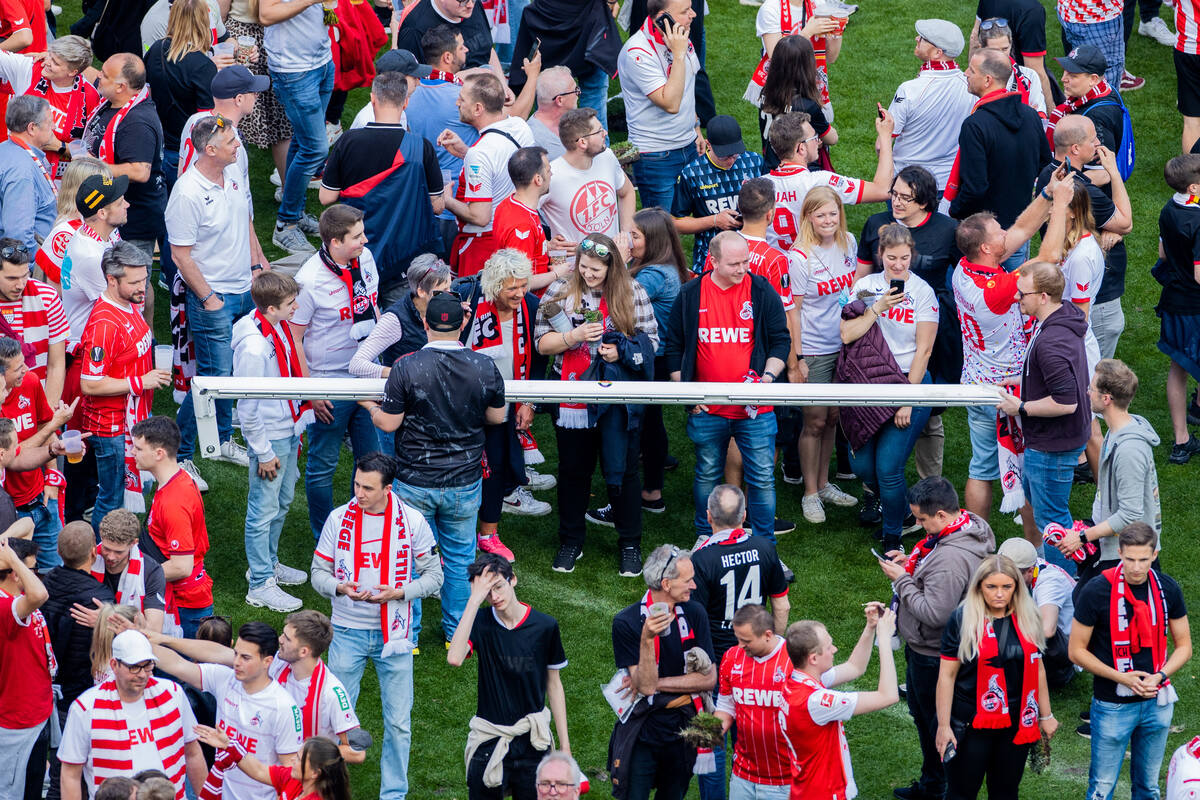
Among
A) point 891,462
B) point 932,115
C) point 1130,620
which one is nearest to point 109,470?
point 891,462

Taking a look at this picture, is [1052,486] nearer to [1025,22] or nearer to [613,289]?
[613,289]

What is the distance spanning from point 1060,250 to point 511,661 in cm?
411

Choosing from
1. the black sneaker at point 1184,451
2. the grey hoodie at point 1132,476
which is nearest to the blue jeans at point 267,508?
the grey hoodie at point 1132,476

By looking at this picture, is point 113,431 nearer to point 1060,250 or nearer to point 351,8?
point 351,8

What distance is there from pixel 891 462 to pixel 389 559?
3.21m

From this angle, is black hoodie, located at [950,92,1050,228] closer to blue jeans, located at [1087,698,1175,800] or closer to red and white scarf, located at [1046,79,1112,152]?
red and white scarf, located at [1046,79,1112,152]

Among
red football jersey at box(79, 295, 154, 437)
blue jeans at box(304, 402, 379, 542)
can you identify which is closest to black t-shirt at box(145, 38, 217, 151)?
red football jersey at box(79, 295, 154, 437)

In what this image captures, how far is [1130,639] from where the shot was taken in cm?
686

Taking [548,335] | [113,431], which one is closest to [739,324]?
[548,335]

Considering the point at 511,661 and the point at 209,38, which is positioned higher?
the point at 209,38

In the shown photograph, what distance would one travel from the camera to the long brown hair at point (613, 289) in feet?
27.8

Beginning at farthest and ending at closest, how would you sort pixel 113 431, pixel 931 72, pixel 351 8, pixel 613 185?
pixel 351 8 < pixel 931 72 < pixel 613 185 < pixel 113 431

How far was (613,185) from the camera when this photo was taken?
31.4 ft

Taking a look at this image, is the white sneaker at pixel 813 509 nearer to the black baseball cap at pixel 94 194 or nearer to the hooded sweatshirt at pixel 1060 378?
the hooded sweatshirt at pixel 1060 378
